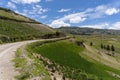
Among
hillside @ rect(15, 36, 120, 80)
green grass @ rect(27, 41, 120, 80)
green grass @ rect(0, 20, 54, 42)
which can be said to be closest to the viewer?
hillside @ rect(15, 36, 120, 80)

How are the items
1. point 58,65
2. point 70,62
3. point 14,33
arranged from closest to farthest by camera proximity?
point 58,65, point 70,62, point 14,33

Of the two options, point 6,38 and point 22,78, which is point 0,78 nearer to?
point 22,78

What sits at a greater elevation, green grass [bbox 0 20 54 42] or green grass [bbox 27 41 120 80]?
green grass [bbox 0 20 54 42]

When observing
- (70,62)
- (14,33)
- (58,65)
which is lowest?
(70,62)

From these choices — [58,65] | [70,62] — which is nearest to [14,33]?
[70,62]

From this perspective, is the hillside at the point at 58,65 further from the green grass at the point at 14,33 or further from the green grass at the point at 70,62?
the green grass at the point at 14,33

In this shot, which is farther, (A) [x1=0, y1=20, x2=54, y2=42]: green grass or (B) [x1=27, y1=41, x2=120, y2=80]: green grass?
(A) [x1=0, y1=20, x2=54, y2=42]: green grass

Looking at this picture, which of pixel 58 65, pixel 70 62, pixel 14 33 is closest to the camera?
pixel 58 65

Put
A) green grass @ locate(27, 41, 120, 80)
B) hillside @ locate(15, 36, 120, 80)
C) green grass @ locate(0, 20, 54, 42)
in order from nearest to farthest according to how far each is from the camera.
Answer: hillside @ locate(15, 36, 120, 80)
green grass @ locate(27, 41, 120, 80)
green grass @ locate(0, 20, 54, 42)

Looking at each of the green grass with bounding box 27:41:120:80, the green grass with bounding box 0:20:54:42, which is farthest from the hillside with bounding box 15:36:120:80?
the green grass with bounding box 0:20:54:42

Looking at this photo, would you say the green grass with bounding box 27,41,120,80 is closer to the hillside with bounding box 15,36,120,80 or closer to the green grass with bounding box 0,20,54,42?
the hillside with bounding box 15,36,120,80

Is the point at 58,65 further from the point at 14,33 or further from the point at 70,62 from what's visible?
the point at 14,33

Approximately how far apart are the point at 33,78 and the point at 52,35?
87.6 meters

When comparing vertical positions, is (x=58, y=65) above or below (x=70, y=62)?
above
